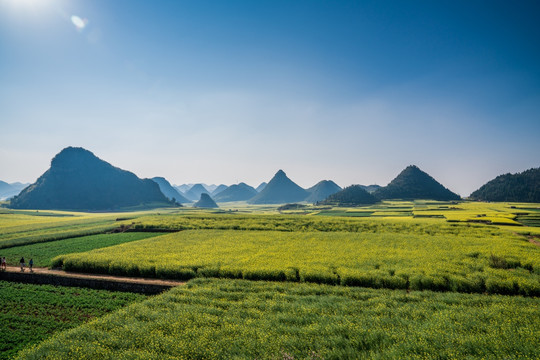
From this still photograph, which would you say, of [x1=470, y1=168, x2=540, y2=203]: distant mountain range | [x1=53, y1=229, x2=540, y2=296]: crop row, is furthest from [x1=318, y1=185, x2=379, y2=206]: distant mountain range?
[x1=53, y1=229, x2=540, y2=296]: crop row

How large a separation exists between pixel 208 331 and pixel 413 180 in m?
213

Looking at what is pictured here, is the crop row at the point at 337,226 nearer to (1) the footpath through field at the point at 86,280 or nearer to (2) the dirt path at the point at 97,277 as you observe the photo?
(2) the dirt path at the point at 97,277

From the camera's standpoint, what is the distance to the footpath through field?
1992cm

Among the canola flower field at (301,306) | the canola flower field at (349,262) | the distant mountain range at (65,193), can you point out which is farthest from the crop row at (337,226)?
the distant mountain range at (65,193)

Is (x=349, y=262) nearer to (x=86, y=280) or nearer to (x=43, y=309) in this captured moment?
(x=86, y=280)

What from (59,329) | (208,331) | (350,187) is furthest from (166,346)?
(350,187)

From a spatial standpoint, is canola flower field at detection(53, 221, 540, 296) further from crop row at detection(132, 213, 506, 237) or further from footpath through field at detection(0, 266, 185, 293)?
crop row at detection(132, 213, 506, 237)

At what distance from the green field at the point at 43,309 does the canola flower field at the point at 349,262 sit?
3683 mm

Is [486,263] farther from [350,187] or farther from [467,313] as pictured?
[350,187]

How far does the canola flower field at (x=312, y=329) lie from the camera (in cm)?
921

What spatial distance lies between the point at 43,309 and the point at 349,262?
2405cm

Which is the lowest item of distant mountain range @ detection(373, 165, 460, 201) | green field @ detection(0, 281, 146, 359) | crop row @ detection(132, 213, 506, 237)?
green field @ detection(0, 281, 146, 359)

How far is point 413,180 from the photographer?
189125 mm

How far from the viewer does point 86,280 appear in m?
21.1
